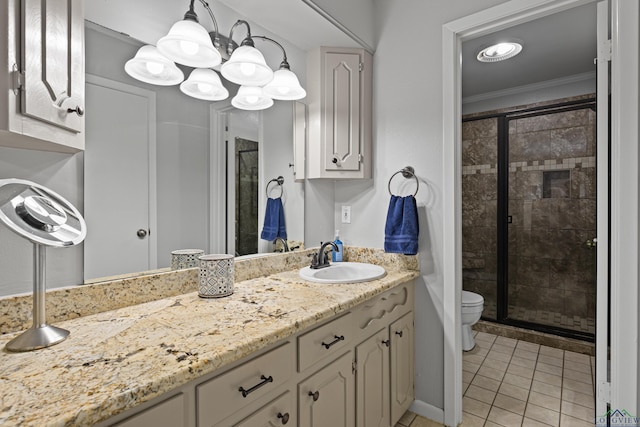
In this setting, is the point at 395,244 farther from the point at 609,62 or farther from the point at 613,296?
the point at 609,62

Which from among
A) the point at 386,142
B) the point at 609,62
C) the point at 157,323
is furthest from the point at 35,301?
the point at 609,62

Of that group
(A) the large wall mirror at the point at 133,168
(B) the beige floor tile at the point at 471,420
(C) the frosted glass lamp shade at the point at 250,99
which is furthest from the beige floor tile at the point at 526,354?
(C) the frosted glass lamp shade at the point at 250,99

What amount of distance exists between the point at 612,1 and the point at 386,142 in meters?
1.18

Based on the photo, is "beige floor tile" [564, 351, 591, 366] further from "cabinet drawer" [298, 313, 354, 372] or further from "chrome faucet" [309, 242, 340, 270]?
"cabinet drawer" [298, 313, 354, 372]

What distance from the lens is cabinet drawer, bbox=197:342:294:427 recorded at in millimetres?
834

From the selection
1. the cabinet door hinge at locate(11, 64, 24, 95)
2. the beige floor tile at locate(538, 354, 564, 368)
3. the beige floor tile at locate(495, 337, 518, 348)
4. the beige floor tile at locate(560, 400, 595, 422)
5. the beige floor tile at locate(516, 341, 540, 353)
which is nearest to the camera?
the cabinet door hinge at locate(11, 64, 24, 95)

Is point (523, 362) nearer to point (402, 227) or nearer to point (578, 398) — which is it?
point (578, 398)

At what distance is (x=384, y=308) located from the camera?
164cm

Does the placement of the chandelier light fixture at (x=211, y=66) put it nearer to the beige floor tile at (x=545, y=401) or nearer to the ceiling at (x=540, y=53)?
the ceiling at (x=540, y=53)

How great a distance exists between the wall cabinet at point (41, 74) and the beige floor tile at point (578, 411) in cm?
278

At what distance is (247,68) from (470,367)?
2.59 m

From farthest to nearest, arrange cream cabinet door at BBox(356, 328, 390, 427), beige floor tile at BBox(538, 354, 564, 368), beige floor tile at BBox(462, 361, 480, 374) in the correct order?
beige floor tile at BBox(538, 354, 564, 368)
beige floor tile at BBox(462, 361, 480, 374)
cream cabinet door at BBox(356, 328, 390, 427)

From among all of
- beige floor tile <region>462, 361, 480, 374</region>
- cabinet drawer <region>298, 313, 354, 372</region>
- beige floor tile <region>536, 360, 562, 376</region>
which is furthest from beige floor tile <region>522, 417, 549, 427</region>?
cabinet drawer <region>298, 313, 354, 372</region>

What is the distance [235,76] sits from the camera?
158cm
